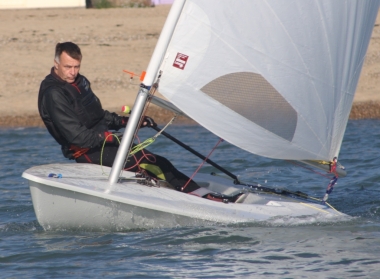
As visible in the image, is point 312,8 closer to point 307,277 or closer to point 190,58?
point 190,58

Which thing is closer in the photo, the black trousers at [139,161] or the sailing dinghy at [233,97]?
the sailing dinghy at [233,97]

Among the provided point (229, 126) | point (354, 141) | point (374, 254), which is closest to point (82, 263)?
point (229, 126)

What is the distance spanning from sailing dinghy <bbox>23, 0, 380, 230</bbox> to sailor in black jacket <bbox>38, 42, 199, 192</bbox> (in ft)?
0.45

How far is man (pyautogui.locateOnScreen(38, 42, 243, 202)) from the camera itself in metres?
4.80

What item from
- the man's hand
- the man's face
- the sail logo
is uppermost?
the sail logo

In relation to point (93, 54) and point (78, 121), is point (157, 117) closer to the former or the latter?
point (93, 54)

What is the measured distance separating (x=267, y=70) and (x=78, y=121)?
4.07 feet

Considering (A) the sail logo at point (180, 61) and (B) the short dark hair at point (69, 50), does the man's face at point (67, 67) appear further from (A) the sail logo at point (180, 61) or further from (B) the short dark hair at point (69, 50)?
(A) the sail logo at point (180, 61)

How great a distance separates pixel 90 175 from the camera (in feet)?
16.1

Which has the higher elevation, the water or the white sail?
the white sail

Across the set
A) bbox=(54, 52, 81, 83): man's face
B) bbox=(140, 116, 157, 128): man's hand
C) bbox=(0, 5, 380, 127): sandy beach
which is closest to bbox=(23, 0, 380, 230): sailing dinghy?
bbox=(140, 116, 157, 128): man's hand

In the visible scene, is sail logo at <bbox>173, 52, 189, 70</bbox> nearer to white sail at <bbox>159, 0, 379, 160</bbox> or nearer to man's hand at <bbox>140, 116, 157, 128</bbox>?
white sail at <bbox>159, 0, 379, 160</bbox>

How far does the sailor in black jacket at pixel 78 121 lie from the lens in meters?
4.80

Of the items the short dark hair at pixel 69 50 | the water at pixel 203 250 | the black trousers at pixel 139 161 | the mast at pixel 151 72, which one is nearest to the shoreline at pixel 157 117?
the water at pixel 203 250
